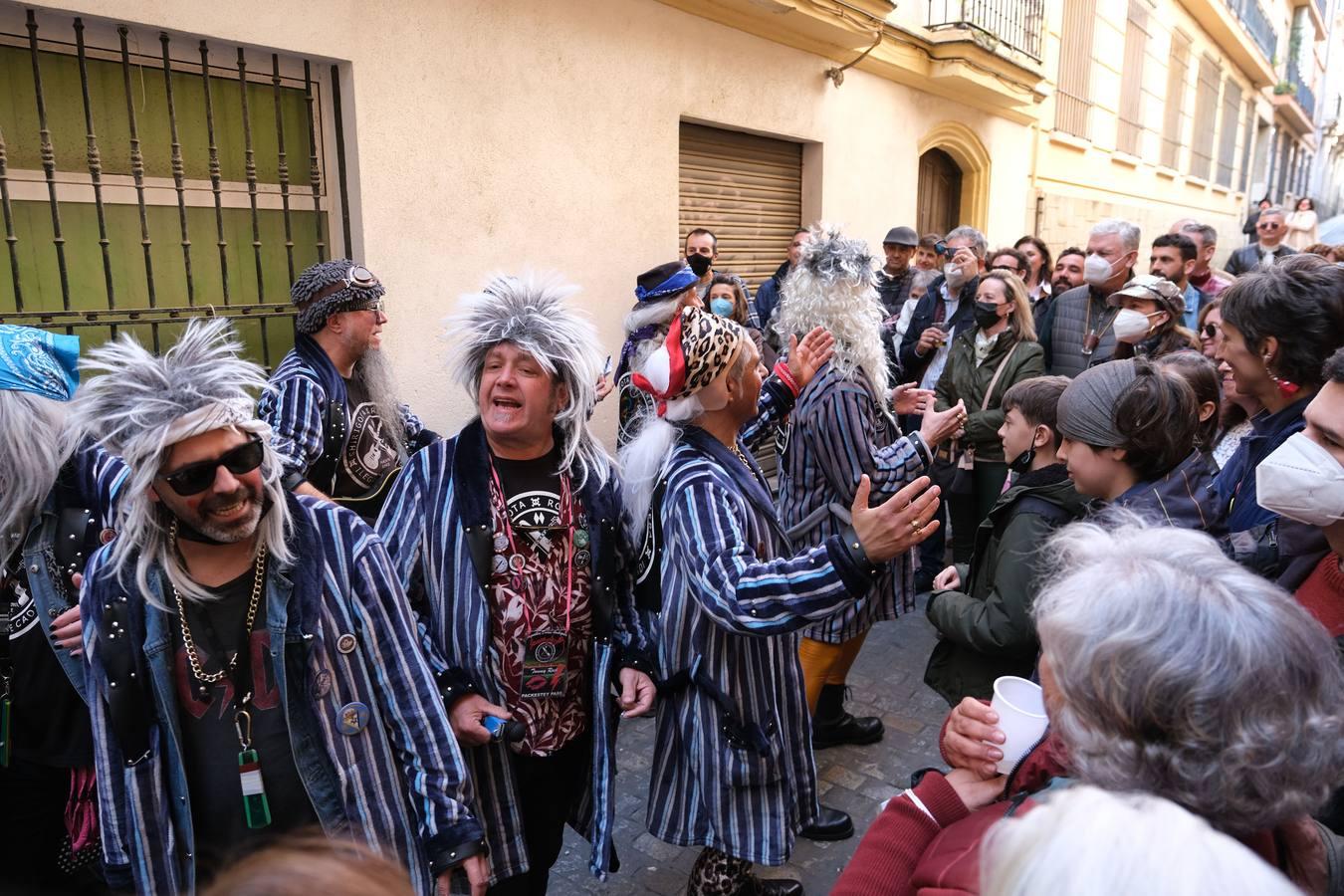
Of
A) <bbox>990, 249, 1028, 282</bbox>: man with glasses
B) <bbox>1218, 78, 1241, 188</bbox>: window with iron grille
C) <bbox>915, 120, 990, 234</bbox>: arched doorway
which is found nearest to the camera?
<bbox>990, 249, 1028, 282</bbox>: man with glasses

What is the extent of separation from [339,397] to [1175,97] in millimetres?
19986

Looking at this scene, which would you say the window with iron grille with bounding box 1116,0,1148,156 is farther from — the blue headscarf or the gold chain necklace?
the gold chain necklace

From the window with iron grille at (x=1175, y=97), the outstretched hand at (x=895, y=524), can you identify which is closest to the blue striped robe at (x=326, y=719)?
the outstretched hand at (x=895, y=524)

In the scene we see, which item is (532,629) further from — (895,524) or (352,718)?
(895,524)

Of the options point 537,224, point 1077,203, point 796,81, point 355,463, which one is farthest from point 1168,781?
point 1077,203

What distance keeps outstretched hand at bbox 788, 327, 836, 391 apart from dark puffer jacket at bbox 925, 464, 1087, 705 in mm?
1093

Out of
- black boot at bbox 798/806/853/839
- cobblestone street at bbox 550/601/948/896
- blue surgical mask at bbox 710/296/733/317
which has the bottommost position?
cobblestone street at bbox 550/601/948/896

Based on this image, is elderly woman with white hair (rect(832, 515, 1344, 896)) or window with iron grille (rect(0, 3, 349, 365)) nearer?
elderly woman with white hair (rect(832, 515, 1344, 896))

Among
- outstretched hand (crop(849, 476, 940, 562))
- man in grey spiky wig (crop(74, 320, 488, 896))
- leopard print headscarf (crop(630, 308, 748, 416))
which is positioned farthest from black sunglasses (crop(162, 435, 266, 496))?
outstretched hand (crop(849, 476, 940, 562))

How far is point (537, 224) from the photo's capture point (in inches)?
223

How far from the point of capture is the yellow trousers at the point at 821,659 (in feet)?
11.4

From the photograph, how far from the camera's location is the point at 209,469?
164 centimetres

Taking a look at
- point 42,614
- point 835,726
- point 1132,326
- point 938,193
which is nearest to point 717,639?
point 42,614

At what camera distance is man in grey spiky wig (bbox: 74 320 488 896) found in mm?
1628
